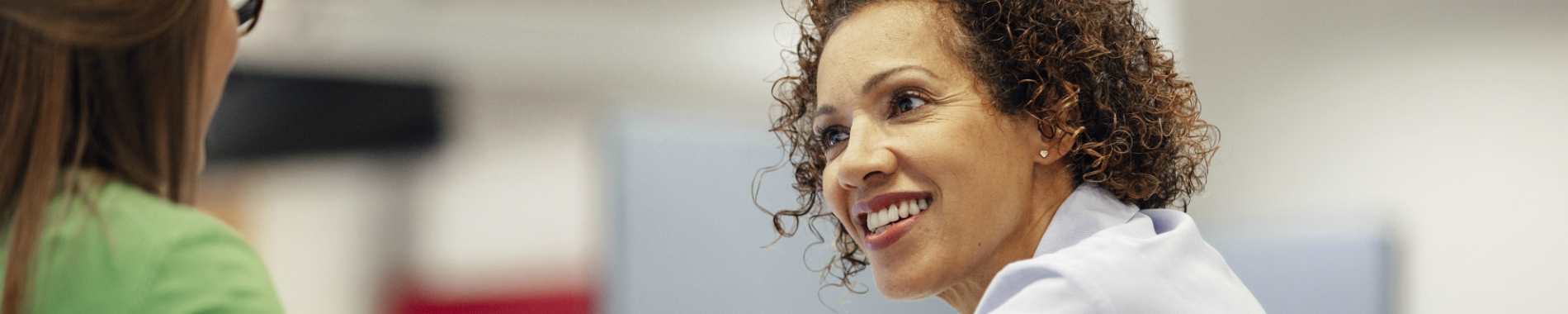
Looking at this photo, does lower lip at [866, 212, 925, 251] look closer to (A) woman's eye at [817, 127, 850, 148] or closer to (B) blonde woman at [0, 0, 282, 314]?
(A) woman's eye at [817, 127, 850, 148]

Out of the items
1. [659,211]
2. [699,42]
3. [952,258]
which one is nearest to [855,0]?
[952,258]

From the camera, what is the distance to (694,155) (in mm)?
2305

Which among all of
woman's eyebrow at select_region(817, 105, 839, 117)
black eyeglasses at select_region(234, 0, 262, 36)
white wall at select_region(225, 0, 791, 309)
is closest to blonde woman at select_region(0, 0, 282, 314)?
black eyeglasses at select_region(234, 0, 262, 36)

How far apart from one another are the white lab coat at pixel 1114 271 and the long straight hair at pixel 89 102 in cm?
71

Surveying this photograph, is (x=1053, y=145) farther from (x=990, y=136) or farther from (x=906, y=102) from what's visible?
(x=906, y=102)

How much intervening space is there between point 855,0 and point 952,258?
371mm

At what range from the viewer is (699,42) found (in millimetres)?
2789

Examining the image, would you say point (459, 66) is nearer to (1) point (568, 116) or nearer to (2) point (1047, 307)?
(1) point (568, 116)

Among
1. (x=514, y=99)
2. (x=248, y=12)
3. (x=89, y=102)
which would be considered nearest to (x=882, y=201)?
(x=248, y=12)

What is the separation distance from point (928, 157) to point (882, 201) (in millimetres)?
84

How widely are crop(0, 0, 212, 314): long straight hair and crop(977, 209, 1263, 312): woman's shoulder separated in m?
0.71

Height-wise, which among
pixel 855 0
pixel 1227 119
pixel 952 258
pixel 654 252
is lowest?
pixel 654 252

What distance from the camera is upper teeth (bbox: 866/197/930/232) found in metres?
1.27

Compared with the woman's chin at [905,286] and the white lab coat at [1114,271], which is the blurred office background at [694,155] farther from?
the white lab coat at [1114,271]
